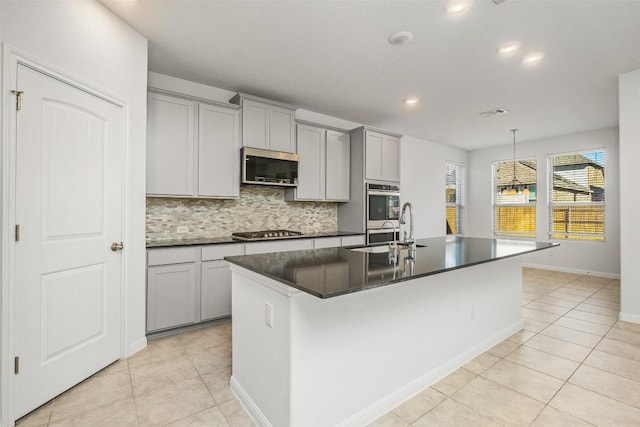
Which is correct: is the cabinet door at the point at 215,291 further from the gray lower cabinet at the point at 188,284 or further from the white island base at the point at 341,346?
the white island base at the point at 341,346

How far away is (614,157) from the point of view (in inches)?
225

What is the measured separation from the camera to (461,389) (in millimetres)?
2127

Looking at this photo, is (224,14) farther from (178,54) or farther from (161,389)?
(161,389)

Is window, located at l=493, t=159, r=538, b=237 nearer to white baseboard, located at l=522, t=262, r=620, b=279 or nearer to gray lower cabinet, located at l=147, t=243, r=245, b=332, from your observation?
white baseboard, located at l=522, t=262, r=620, b=279

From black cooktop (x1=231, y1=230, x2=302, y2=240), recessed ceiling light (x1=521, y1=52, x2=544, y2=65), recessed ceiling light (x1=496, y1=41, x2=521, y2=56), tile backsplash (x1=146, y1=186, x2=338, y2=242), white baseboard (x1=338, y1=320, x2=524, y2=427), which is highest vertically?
recessed ceiling light (x1=521, y1=52, x2=544, y2=65)

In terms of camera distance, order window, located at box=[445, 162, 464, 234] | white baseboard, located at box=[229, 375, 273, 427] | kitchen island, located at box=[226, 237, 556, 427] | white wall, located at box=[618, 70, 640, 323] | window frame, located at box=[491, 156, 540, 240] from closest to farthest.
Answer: kitchen island, located at box=[226, 237, 556, 427]
white baseboard, located at box=[229, 375, 273, 427]
white wall, located at box=[618, 70, 640, 323]
window frame, located at box=[491, 156, 540, 240]
window, located at box=[445, 162, 464, 234]

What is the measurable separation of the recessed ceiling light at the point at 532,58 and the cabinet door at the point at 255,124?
2.86m

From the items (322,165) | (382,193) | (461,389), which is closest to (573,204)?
(382,193)

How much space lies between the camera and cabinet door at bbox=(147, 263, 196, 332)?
2910mm

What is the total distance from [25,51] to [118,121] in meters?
0.72

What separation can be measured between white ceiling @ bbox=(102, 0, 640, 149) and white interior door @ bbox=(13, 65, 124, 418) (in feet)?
3.18

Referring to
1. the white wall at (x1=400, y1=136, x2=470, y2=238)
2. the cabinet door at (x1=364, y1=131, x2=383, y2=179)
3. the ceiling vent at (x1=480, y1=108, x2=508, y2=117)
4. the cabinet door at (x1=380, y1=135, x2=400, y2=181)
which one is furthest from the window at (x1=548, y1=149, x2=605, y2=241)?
the cabinet door at (x1=364, y1=131, x2=383, y2=179)

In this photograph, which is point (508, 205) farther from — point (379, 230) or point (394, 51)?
point (394, 51)

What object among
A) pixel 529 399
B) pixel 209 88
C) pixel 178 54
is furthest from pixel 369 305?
pixel 209 88
